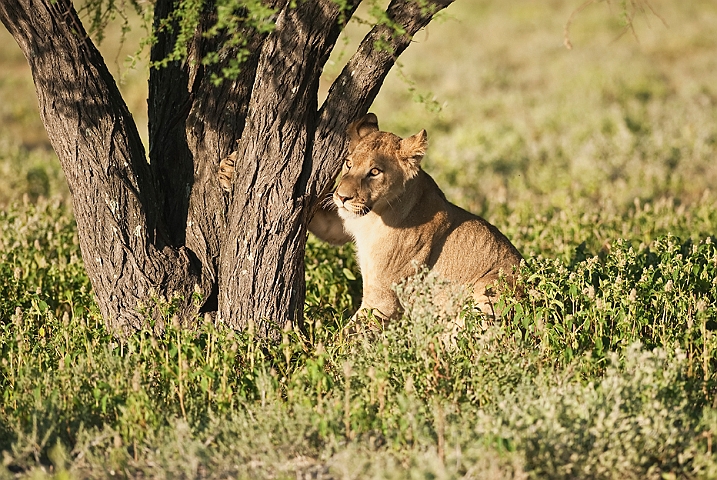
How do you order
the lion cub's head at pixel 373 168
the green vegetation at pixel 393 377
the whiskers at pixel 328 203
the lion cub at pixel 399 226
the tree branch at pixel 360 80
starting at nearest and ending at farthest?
the green vegetation at pixel 393 377 → the tree branch at pixel 360 80 → the lion cub's head at pixel 373 168 → the lion cub at pixel 399 226 → the whiskers at pixel 328 203

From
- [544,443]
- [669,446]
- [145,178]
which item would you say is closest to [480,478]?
[544,443]

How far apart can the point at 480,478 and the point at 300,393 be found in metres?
1.13

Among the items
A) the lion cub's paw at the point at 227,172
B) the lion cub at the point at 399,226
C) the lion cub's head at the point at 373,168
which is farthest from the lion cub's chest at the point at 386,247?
the lion cub's paw at the point at 227,172

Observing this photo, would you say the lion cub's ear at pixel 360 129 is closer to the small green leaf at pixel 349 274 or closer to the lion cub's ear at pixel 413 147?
the lion cub's ear at pixel 413 147

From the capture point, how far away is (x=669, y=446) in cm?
450

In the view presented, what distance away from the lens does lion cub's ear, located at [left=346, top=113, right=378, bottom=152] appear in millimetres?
6176

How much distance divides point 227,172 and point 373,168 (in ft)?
3.30

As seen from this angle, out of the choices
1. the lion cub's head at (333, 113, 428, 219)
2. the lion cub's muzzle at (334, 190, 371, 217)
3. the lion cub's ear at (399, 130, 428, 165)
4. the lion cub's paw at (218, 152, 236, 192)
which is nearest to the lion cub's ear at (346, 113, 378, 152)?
the lion cub's head at (333, 113, 428, 219)

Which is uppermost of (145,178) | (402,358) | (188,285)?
(145,178)

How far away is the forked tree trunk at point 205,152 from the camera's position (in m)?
5.47

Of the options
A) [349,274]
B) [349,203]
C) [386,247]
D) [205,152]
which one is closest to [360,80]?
[349,203]

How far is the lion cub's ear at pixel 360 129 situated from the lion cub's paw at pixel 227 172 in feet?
2.67

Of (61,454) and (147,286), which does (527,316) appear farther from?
(61,454)

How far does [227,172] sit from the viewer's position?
598cm
